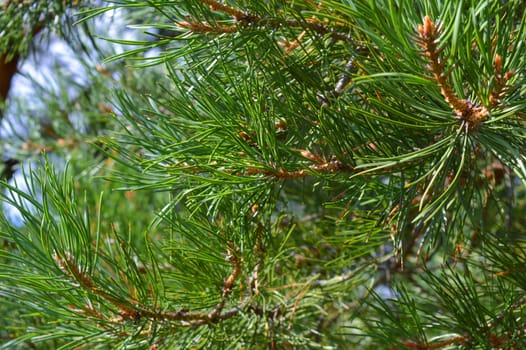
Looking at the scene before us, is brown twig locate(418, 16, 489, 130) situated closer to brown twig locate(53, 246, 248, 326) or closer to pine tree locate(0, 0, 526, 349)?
pine tree locate(0, 0, 526, 349)

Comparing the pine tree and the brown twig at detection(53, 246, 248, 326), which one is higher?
the pine tree

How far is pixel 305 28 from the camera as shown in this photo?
2.11ft

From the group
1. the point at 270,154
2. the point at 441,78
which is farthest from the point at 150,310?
the point at 441,78

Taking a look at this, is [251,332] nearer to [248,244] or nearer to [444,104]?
A: [248,244]

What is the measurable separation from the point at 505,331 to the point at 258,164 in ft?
1.05

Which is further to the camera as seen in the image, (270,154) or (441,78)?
(270,154)

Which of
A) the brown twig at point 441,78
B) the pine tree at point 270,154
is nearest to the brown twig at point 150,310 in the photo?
the pine tree at point 270,154

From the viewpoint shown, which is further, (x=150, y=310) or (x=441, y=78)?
(x=150, y=310)

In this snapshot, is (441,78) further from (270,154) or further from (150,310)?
(150,310)

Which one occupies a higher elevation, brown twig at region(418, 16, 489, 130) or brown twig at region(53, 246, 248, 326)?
brown twig at region(418, 16, 489, 130)

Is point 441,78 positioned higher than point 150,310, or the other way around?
point 441,78

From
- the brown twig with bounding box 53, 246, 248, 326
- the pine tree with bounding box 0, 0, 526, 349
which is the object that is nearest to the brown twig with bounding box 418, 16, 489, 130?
the pine tree with bounding box 0, 0, 526, 349

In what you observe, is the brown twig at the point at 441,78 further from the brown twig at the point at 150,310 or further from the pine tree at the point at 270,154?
the brown twig at the point at 150,310

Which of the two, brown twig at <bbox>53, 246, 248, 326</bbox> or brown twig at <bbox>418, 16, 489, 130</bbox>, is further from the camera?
brown twig at <bbox>53, 246, 248, 326</bbox>
